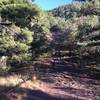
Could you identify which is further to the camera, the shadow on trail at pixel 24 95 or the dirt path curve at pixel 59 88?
the dirt path curve at pixel 59 88

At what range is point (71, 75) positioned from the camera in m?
19.5

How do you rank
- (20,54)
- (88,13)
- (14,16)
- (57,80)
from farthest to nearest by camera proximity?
1. (88,13)
2. (20,54)
3. (14,16)
4. (57,80)

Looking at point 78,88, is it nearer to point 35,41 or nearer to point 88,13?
point 35,41

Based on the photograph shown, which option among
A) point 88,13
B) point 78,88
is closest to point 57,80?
point 78,88

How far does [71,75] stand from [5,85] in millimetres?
6886

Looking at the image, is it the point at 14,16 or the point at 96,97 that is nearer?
the point at 96,97

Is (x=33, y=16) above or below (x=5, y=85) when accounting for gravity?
above

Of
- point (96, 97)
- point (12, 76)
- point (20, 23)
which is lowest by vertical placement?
point (96, 97)

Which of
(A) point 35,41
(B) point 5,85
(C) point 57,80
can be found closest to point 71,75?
(C) point 57,80

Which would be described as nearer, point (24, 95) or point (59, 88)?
point (24, 95)

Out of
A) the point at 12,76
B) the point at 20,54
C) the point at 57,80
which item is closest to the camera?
the point at 12,76

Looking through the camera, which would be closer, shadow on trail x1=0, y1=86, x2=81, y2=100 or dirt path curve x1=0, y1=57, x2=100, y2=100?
shadow on trail x1=0, y1=86, x2=81, y2=100

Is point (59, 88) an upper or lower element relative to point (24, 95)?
lower

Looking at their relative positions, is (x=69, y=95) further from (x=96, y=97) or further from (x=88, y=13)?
(x=88, y=13)
